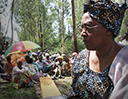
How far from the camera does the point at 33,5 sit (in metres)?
20.5

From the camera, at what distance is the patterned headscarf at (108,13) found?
94 cm

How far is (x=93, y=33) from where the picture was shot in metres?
0.96

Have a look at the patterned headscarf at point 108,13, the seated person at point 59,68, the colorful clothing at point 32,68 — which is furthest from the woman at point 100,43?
the seated person at point 59,68

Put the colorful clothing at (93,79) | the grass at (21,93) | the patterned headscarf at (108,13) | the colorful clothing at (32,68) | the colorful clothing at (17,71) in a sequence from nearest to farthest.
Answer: the colorful clothing at (93,79), the patterned headscarf at (108,13), the grass at (21,93), the colorful clothing at (17,71), the colorful clothing at (32,68)

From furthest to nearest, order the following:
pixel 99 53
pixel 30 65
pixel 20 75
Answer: pixel 30 65 → pixel 20 75 → pixel 99 53

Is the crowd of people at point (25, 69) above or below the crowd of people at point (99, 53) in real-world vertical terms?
below

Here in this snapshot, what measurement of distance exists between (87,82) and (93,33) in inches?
18.8

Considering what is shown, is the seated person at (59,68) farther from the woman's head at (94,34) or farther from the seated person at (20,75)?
the woman's head at (94,34)

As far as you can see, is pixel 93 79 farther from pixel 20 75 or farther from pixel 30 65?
pixel 30 65

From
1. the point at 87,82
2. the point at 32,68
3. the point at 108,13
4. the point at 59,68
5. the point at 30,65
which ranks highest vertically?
the point at 108,13

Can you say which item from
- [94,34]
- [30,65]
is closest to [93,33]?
[94,34]

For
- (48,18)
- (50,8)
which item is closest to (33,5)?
(50,8)

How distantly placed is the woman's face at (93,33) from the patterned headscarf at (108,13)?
36mm

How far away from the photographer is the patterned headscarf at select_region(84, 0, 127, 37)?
3.09 ft
